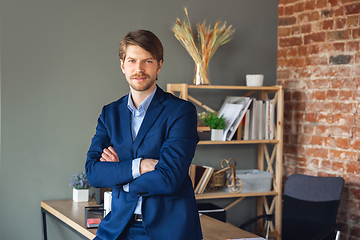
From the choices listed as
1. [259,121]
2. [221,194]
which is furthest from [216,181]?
[259,121]

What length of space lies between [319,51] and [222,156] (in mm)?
1307

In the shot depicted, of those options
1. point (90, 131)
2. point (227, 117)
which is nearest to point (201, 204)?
point (227, 117)

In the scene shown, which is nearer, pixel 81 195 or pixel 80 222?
pixel 80 222

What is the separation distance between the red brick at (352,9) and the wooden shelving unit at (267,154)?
2.74ft

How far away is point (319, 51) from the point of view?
379 centimetres

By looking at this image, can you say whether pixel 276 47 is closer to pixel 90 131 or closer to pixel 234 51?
pixel 234 51

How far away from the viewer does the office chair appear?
3.26 metres

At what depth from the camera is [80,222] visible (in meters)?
2.72

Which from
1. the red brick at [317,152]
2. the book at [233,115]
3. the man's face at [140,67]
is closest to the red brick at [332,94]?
the red brick at [317,152]

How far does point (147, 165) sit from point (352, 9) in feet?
8.38

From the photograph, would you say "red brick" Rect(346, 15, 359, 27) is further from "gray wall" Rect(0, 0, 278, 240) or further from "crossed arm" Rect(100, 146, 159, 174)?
"crossed arm" Rect(100, 146, 159, 174)

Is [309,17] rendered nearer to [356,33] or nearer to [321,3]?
[321,3]

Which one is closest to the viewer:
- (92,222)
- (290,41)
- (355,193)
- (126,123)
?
(126,123)

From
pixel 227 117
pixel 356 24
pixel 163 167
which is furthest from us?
pixel 227 117
